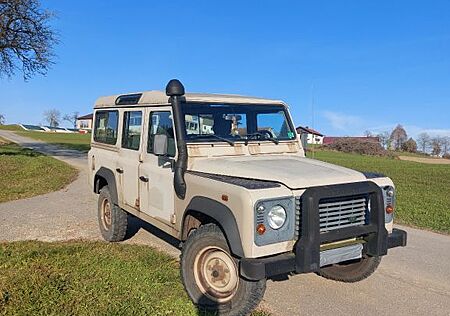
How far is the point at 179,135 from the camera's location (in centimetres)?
443

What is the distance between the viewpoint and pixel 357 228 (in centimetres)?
371

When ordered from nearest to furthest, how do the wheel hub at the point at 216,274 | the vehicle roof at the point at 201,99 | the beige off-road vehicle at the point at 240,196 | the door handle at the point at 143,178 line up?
the beige off-road vehicle at the point at 240,196, the wheel hub at the point at 216,274, the vehicle roof at the point at 201,99, the door handle at the point at 143,178

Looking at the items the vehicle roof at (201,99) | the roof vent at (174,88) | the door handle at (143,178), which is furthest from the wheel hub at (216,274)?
the vehicle roof at (201,99)

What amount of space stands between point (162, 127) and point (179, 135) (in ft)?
1.58

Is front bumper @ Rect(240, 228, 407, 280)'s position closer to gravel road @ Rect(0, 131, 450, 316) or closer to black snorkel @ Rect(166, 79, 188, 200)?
gravel road @ Rect(0, 131, 450, 316)

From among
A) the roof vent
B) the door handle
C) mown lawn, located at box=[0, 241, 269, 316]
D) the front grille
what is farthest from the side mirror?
the front grille

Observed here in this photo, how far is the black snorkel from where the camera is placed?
14.1 feet

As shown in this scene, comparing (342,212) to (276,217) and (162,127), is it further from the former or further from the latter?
(162,127)

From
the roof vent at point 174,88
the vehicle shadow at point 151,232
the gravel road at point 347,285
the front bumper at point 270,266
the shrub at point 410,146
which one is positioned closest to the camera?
the front bumper at point 270,266

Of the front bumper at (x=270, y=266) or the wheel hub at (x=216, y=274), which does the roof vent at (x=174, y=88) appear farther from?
the front bumper at (x=270, y=266)

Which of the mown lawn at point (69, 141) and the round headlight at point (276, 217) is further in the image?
the mown lawn at point (69, 141)

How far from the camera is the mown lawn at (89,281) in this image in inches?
151

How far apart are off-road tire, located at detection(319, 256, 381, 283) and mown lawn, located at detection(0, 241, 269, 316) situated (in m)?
1.35

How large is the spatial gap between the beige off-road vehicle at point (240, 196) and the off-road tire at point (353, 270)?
12 millimetres
